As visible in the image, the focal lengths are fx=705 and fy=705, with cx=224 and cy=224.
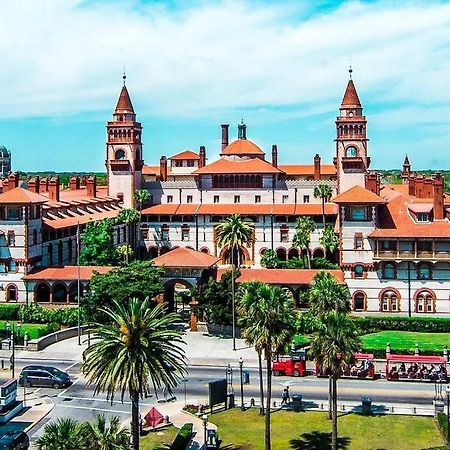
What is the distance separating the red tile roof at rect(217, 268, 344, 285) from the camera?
7306cm

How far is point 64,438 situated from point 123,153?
82.4 metres

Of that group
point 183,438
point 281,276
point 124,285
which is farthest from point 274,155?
point 183,438

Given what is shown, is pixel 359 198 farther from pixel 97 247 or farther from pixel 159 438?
pixel 159 438

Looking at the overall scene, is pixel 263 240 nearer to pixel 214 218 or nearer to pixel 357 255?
pixel 214 218

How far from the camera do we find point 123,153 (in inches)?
4218

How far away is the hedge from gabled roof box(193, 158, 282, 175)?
6660 cm

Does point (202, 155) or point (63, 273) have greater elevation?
point (202, 155)

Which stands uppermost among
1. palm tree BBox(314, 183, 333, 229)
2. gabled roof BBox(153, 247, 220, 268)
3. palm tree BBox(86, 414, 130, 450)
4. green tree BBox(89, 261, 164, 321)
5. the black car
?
palm tree BBox(314, 183, 333, 229)

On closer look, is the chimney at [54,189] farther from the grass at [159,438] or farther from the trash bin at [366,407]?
the trash bin at [366,407]

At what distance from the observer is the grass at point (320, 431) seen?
38.8 metres

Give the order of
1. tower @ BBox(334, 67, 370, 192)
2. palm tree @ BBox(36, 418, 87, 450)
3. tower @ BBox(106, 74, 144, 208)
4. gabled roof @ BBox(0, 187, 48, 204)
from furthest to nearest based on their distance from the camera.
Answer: tower @ BBox(106, 74, 144, 208), tower @ BBox(334, 67, 370, 192), gabled roof @ BBox(0, 187, 48, 204), palm tree @ BBox(36, 418, 87, 450)

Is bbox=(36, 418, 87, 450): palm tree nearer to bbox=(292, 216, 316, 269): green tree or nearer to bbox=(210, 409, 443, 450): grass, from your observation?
bbox=(210, 409, 443, 450): grass

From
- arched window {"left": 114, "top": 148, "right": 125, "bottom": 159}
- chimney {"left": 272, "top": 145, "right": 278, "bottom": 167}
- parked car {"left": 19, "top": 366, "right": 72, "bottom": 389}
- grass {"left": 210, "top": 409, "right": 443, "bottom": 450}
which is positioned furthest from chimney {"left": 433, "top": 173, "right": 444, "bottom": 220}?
arched window {"left": 114, "top": 148, "right": 125, "bottom": 159}

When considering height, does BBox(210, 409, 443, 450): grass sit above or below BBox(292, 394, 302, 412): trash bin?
below
